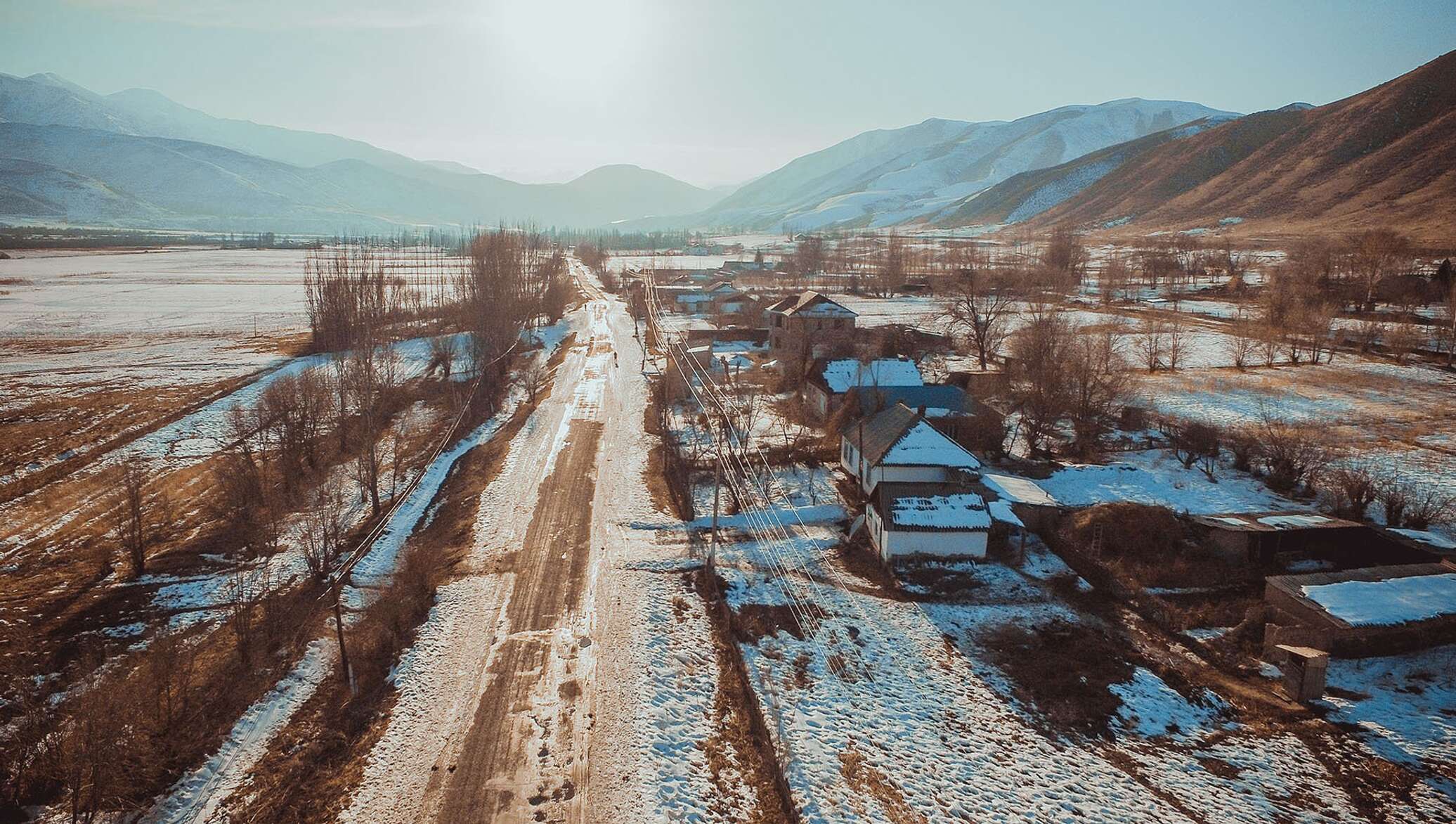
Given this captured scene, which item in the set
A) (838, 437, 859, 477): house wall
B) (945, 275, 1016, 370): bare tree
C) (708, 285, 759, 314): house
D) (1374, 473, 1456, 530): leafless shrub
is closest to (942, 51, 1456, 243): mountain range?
(945, 275, 1016, 370): bare tree

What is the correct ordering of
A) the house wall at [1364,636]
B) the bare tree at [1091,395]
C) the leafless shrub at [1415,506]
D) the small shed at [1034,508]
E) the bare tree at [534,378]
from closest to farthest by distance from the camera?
the house wall at [1364,636], the leafless shrub at [1415,506], the small shed at [1034,508], the bare tree at [1091,395], the bare tree at [534,378]

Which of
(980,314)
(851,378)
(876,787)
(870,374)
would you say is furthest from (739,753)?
(980,314)

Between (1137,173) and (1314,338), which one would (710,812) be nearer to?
(1314,338)

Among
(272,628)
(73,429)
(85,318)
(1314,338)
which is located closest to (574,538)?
(272,628)

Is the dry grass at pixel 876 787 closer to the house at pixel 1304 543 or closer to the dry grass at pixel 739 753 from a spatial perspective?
the dry grass at pixel 739 753

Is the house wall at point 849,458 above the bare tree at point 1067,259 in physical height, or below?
below

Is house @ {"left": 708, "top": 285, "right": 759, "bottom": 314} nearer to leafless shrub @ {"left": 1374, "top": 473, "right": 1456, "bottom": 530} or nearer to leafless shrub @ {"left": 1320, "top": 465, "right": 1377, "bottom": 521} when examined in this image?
leafless shrub @ {"left": 1320, "top": 465, "right": 1377, "bottom": 521}

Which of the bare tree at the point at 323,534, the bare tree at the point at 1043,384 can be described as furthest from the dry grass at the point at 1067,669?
the bare tree at the point at 323,534
